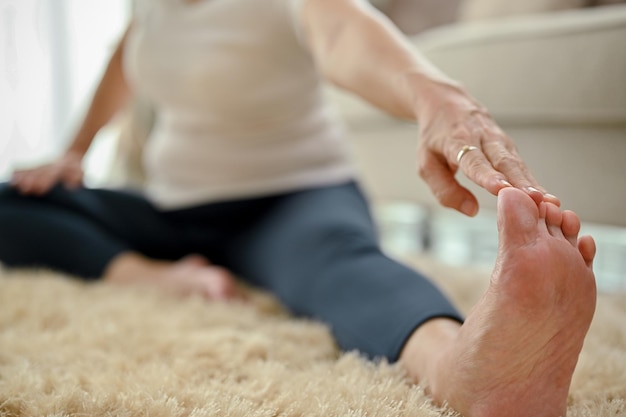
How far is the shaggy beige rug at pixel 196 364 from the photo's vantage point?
538 mm

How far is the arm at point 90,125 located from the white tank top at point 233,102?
0.18 metres

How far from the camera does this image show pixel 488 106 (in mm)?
1090

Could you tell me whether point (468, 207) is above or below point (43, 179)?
above

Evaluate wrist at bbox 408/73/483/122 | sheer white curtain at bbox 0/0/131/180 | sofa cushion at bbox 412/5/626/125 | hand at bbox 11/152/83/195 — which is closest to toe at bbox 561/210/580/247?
wrist at bbox 408/73/483/122

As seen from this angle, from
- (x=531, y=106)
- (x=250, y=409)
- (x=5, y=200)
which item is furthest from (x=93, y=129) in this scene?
(x=250, y=409)

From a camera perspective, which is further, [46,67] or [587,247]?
[46,67]

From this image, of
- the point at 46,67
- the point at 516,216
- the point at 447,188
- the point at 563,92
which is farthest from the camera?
the point at 46,67

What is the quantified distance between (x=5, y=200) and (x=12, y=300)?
299 millimetres

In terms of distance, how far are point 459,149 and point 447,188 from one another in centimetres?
5

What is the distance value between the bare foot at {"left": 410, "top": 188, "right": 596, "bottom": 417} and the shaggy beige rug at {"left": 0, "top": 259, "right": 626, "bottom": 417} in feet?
0.16

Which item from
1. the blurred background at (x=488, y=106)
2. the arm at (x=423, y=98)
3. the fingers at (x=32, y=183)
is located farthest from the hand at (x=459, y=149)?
the fingers at (x=32, y=183)

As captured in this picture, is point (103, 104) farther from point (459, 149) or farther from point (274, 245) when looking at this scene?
point (459, 149)

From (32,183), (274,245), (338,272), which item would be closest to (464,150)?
(338,272)

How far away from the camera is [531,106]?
102 centimetres
